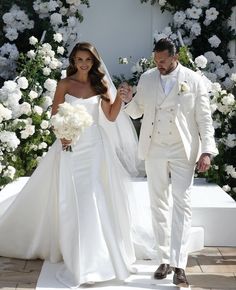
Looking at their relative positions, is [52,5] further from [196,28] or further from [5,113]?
[5,113]

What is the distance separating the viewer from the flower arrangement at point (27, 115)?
277 inches

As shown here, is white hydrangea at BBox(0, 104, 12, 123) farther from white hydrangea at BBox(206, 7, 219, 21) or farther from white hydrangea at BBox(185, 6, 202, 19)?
white hydrangea at BBox(206, 7, 219, 21)

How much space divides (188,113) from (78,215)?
1193mm

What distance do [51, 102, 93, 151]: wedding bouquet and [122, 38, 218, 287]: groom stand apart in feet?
1.17

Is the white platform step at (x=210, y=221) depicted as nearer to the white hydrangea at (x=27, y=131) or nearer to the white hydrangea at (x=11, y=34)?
the white hydrangea at (x=27, y=131)

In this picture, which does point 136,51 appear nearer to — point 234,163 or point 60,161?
point 234,163

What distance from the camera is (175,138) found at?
4.77 m

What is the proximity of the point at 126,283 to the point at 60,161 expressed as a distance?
3.75 ft

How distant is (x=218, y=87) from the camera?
750cm

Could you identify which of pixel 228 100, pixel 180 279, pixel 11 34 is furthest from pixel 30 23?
pixel 180 279

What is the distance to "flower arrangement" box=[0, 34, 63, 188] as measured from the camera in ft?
23.0

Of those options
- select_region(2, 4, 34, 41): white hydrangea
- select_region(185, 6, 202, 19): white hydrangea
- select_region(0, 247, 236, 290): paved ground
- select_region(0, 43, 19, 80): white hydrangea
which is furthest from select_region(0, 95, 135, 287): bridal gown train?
select_region(185, 6, 202, 19): white hydrangea

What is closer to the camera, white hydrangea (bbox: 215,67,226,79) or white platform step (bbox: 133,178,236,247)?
white platform step (bbox: 133,178,236,247)

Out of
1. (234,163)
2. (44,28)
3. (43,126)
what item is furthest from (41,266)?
(44,28)
